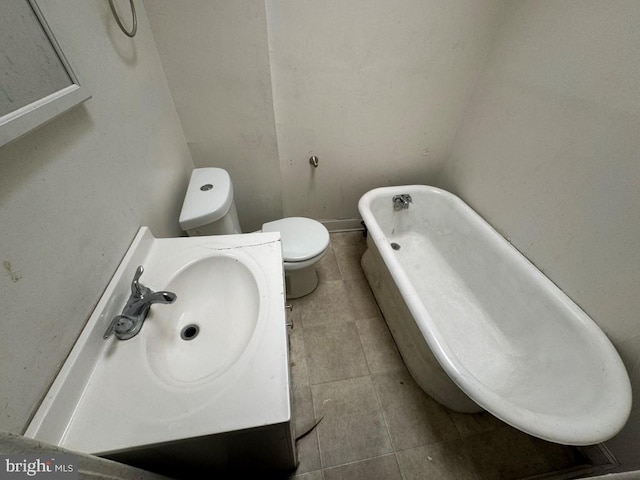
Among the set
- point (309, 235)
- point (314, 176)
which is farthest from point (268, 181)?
point (309, 235)

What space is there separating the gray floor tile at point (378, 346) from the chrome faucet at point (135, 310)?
3.42 feet

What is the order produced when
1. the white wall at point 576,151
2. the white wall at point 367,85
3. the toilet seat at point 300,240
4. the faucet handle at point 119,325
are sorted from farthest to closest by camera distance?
1. the toilet seat at point 300,240
2. the white wall at point 367,85
3. the white wall at point 576,151
4. the faucet handle at point 119,325

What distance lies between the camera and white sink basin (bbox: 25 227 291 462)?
0.52 m

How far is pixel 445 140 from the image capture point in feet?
5.71

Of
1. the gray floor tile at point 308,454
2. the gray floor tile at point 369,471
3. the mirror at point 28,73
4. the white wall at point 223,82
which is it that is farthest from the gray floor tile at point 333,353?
the mirror at point 28,73

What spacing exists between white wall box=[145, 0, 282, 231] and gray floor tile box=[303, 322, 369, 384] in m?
0.94

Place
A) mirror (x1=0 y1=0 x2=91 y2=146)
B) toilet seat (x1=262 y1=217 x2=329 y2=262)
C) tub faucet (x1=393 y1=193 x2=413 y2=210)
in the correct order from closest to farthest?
mirror (x1=0 y1=0 x2=91 y2=146), toilet seat (x1=262 y1=217 x2=329 y2=262), tub faucet (x1=393 y1=193 x2=413 y2=210)

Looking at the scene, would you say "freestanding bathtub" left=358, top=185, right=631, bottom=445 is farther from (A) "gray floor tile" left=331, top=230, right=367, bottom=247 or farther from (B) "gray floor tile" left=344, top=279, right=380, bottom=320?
(A) "gray floor tile" left=331, top=230, right=367, bottom=247

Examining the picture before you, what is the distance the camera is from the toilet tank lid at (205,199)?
1.02 m

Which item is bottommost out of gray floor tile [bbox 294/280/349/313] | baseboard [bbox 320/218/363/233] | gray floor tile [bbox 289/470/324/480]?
gray floor tile [bbox 289/470/324/480]

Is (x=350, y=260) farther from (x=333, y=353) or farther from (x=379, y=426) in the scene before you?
(x=379, y=426)

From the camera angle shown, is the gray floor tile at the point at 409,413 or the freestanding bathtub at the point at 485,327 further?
the gray floor tile at the point at 409,413

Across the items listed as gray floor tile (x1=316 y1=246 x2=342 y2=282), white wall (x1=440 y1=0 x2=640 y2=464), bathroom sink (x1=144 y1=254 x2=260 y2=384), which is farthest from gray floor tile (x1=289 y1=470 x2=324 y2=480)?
white wall (x1=440 y1=0 x2=640 y2=464)

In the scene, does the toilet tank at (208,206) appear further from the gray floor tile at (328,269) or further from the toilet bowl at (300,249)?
the gray floor tile at (328,269)
